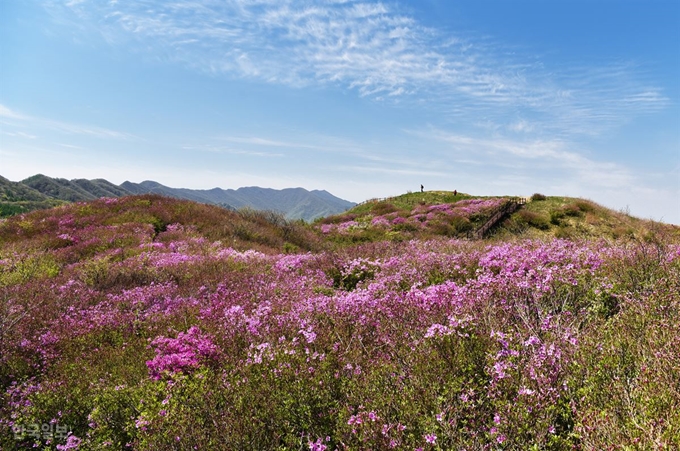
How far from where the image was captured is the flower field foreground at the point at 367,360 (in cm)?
298

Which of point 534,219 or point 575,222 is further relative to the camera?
point 534,219

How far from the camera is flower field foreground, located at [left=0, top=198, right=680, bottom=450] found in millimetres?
2984

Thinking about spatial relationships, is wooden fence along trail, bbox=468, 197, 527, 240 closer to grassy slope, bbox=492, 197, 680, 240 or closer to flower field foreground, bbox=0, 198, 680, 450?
grassy slope, bbox=492, 197, 680, 240

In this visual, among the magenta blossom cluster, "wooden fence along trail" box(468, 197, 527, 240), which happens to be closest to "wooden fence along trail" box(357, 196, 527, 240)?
"wooden fence along trail" box(468, 197, 527, 240)

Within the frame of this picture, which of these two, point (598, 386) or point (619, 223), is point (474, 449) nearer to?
point (598, 386)

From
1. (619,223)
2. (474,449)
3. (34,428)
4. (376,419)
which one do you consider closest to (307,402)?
(376,419)

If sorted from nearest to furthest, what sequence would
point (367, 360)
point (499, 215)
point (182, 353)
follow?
point (367, 360) < point (182, 353) < point (499, 215)

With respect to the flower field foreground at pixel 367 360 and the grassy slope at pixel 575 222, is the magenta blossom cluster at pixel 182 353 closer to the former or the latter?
the flower field foreground at pixel 367 360

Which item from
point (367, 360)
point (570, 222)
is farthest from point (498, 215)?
point (367, 360)

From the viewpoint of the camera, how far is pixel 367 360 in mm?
4523

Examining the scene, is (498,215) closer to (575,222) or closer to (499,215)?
(499,215)

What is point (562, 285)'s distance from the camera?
19.2 feet

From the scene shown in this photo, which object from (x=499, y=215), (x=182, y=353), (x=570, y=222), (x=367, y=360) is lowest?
(x=182, y=353)

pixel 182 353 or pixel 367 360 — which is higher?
pixel 367 360
